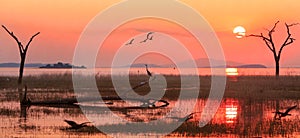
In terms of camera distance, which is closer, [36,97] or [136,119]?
[136,119]

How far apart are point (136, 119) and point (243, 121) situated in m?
3.99

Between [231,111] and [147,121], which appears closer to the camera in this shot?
[147,121]

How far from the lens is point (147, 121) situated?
826 inches

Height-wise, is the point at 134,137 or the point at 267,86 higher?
the point at 267,86

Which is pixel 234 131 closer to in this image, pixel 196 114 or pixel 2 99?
pixel 196 114

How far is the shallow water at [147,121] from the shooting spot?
18.3 metres

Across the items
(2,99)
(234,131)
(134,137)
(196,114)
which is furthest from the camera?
(2,99)

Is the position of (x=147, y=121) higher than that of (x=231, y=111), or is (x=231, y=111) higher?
(x=231, y=111)

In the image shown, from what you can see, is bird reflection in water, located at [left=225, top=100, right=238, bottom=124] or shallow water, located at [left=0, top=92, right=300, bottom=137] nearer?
shallow water, located at [left=0, top=92, right=300, bottom=137]

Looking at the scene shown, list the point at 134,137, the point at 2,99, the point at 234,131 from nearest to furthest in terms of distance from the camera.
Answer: the point at 134,137, the point at 234,131, the point at 2,99

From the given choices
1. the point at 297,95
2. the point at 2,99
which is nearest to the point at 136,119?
the point at 2,99

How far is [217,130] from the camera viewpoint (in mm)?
18969

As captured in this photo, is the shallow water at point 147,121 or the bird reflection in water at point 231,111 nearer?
the shallow water at point 147,121

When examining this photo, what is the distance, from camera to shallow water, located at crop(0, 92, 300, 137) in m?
18.3
